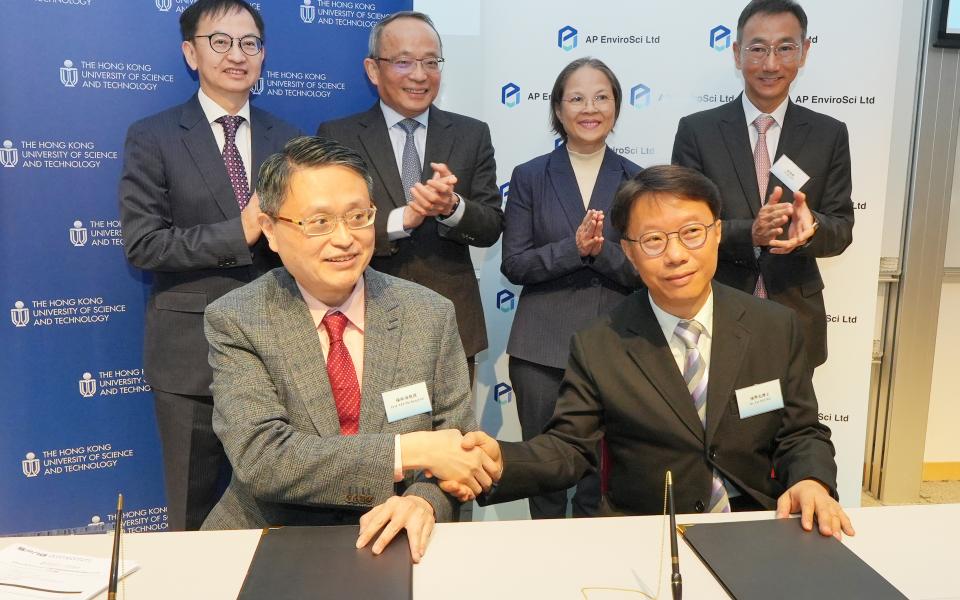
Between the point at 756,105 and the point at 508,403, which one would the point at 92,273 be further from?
the point at 756,105

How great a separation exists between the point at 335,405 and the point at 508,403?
2.24 meters

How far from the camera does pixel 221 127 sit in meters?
3.13

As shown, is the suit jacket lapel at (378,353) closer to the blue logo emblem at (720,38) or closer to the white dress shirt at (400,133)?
the white dress shirt at (400,133)

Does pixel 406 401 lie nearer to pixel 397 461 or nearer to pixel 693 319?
pixel 397 461

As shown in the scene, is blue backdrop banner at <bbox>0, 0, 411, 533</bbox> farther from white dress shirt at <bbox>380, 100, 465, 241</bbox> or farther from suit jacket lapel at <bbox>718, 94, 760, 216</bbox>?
suit jacket lapel at <bbox>718, 94, 760, 216</bbox>

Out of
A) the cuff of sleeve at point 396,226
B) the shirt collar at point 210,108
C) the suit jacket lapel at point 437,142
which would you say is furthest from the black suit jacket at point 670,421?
the shirt collar at point 210,108

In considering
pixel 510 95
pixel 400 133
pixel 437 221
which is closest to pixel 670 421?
pixel 437 221

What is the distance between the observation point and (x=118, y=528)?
1352 millimetres

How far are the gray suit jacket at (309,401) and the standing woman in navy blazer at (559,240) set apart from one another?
1135 mm

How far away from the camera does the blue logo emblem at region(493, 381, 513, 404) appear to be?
413 centimetres

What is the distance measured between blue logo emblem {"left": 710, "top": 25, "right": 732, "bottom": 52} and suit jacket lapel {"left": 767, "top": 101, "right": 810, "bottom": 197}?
0.73 meters

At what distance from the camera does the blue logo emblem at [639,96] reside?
3.99 meters

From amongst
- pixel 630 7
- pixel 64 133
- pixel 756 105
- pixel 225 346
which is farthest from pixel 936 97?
pixel 64 133

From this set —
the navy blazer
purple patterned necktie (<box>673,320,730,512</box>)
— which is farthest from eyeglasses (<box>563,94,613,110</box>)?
purple patterned necktie (<box>673,320,730,512</box>)
